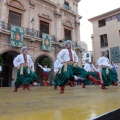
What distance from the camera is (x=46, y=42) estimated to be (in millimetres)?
14617

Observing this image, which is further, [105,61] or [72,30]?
[72,30]

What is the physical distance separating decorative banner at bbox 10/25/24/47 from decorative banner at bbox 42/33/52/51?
2280 mm

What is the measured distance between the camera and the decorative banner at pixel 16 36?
41.0 feet

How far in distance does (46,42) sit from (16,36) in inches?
119

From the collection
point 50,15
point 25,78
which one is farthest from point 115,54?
point 25,78

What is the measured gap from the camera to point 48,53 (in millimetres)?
15281

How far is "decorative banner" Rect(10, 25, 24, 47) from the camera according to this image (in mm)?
12492

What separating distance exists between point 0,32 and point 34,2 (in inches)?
201

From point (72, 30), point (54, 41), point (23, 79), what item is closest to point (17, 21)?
point (54, 41)

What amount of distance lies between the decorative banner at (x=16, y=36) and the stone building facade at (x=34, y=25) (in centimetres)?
39

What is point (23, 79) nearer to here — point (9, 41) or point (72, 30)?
point (9, 41)

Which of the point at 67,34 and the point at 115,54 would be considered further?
the point at 115,54

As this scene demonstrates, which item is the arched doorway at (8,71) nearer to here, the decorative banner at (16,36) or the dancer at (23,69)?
the decorative banner at (16,36)

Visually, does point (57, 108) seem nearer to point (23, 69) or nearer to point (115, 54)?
point (23, 69)
